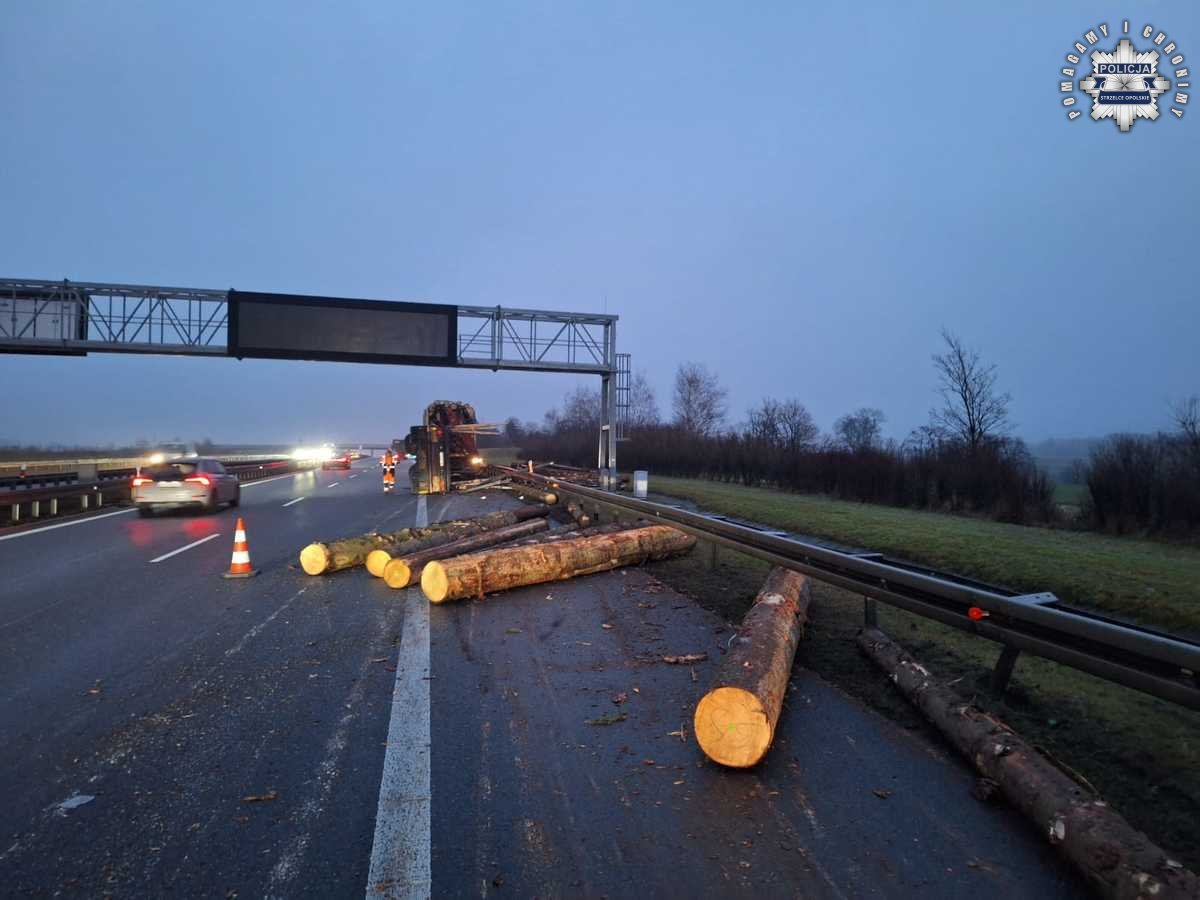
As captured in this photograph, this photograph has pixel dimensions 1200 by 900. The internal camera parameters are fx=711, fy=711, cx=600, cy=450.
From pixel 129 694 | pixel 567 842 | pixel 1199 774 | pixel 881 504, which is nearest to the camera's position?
pixel 567 842

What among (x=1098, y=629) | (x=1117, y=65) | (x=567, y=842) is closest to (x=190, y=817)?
(x=567, y=842)

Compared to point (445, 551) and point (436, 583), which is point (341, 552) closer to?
point (445, 551)

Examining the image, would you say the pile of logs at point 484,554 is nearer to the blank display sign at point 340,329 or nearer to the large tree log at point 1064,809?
the large tree log at point 1064,809

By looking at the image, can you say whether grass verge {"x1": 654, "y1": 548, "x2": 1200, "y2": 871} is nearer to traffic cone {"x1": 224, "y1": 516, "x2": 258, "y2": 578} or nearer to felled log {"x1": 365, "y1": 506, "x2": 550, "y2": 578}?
felled log {"x1": 365, "y1": 506, "x2": 550, "y2": 578}

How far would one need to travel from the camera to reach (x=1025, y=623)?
14.2ft

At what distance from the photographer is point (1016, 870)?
2975mm

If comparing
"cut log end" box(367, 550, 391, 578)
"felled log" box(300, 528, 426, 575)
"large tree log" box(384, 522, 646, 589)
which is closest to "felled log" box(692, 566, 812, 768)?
"large tree log" box(384, 522, 646, 589)

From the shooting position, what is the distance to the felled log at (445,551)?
884 centimetres

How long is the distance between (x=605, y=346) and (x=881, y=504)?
40.0ft

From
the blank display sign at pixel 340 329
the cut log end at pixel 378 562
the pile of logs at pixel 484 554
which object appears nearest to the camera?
the pile of logs at pixel 484 554

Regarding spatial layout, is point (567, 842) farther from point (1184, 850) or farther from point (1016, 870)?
point (1184, 850)

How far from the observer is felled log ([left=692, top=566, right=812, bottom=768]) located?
3.90 m

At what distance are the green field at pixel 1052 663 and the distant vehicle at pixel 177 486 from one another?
13053 mm

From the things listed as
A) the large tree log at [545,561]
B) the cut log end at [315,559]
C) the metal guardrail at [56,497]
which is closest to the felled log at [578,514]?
the large tree log at [545,561]
